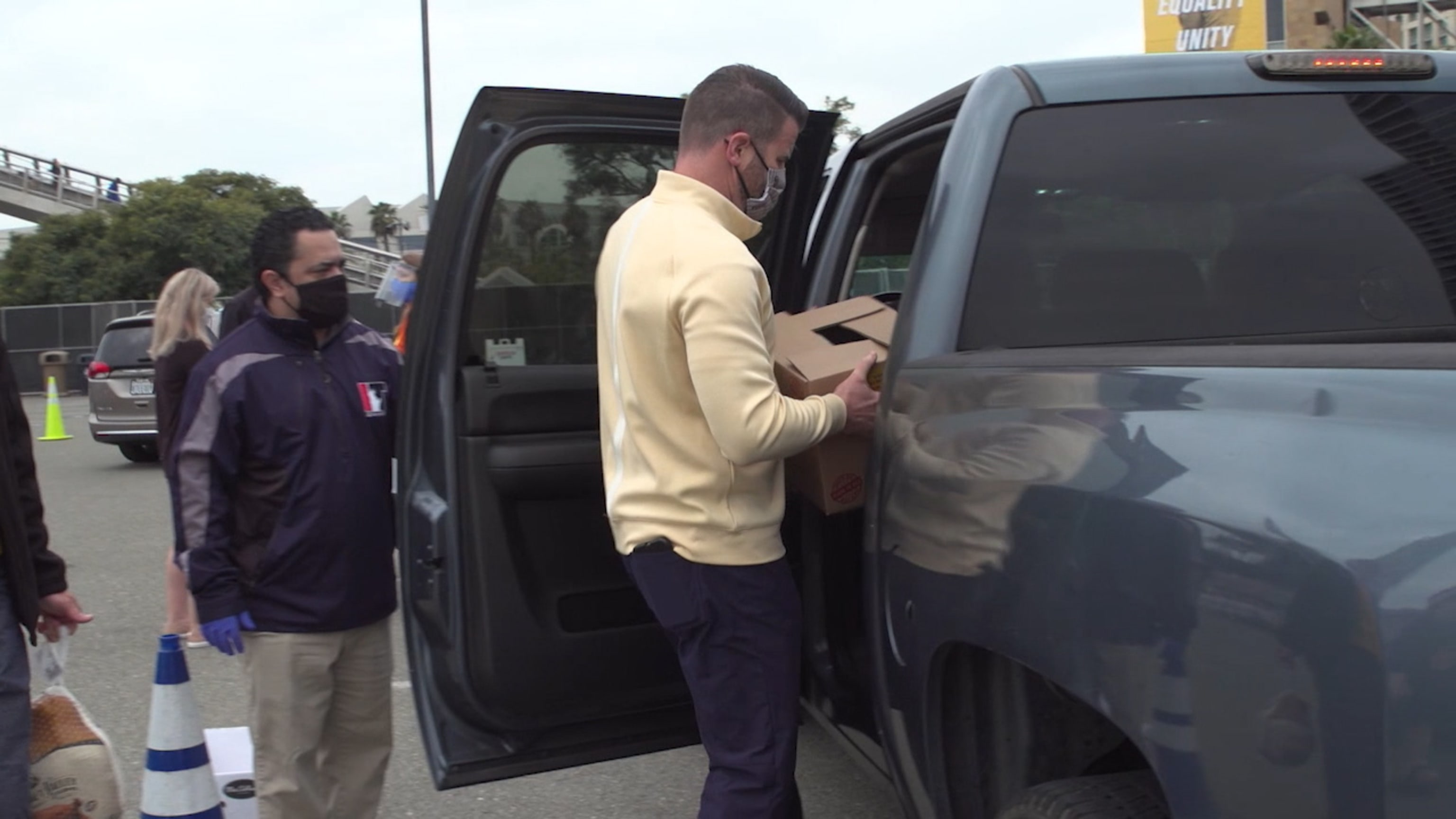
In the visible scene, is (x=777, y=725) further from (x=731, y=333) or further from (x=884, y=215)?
(x=884, y=215)

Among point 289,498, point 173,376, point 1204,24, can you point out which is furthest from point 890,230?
point 1204,24

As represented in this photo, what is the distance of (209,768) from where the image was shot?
3414 mm

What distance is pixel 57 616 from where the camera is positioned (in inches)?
129

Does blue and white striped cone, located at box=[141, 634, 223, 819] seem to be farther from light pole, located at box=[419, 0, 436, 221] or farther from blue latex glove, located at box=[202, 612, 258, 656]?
light pole, located at box=[419, 0, 436, 221]

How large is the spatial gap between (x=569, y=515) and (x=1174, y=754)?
192 centimetres

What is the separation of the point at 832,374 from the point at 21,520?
194 centimetres

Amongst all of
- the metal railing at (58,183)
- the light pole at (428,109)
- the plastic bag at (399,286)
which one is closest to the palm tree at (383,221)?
the metal railing at (58,183)

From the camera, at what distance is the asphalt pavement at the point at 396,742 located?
4320 mm

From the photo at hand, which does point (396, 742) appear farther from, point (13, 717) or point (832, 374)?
point (832, 374)

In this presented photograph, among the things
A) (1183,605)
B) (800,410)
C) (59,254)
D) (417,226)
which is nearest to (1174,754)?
(1183,605)

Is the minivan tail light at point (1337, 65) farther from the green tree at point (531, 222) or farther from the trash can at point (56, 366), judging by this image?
the trash can at point (56, 366)

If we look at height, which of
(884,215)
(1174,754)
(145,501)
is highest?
(884,215)

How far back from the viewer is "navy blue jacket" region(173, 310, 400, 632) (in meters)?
3.14

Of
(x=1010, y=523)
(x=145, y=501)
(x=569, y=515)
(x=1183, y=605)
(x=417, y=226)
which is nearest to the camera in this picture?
(x=1183, y=605)
